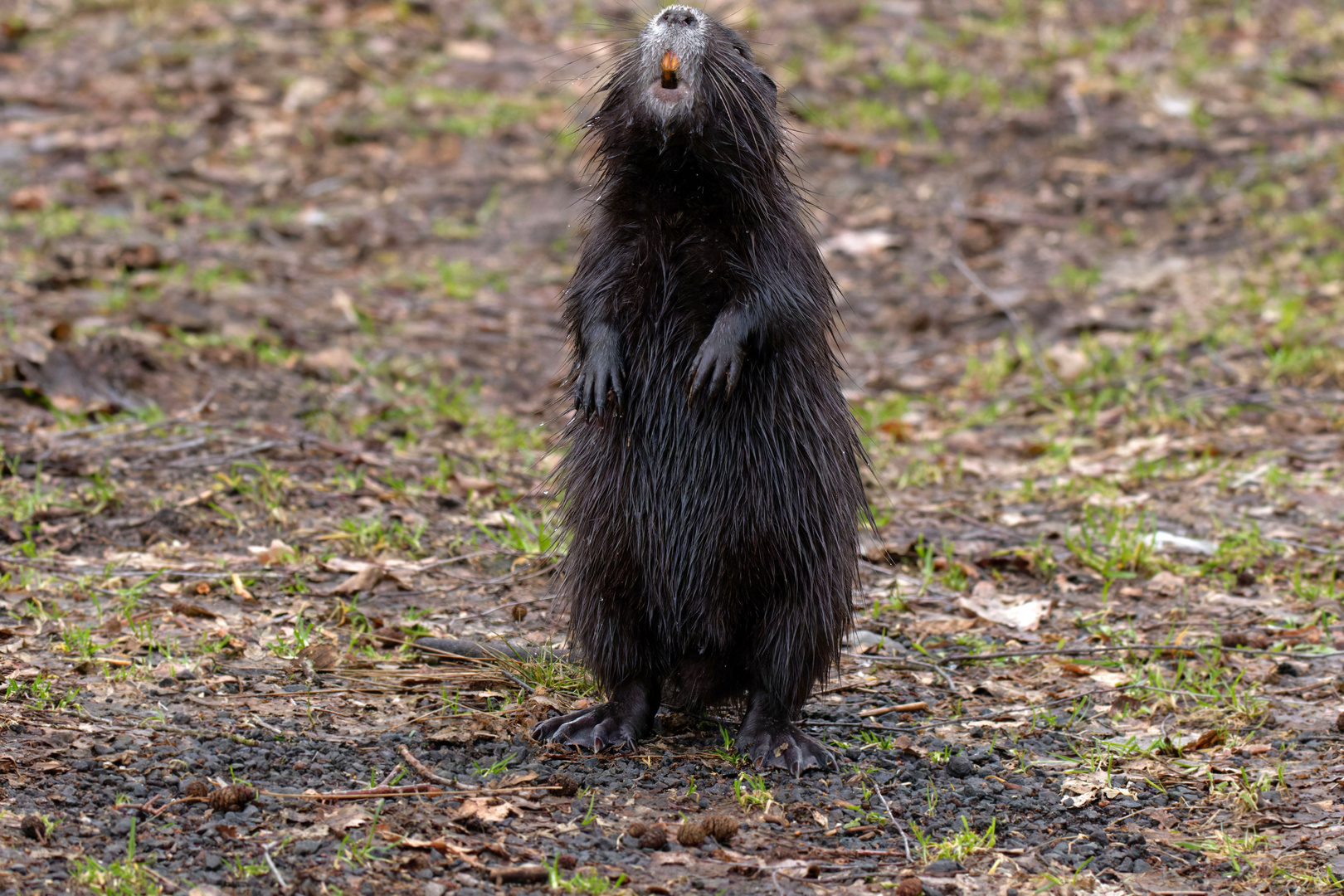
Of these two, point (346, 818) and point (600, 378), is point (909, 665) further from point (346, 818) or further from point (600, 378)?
point (346, 818)

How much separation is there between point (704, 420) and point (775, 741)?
0.87 metres

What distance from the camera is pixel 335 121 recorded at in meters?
9.76

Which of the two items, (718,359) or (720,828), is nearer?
(720,828)

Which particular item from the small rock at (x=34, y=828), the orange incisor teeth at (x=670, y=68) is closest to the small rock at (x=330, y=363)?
the orange incisor teeth at (x=670, y=68)

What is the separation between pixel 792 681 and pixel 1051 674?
1.15 m

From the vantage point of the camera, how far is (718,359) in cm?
338

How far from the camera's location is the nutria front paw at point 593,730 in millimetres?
3465

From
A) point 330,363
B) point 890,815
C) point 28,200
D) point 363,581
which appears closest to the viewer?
point 890,815

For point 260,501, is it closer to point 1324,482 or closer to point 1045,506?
point 1045,506

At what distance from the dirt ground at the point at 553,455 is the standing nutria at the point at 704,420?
29 cm

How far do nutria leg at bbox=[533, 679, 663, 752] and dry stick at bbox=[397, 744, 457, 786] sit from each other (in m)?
0.37

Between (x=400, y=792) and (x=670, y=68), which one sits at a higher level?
(x=670, y=68)

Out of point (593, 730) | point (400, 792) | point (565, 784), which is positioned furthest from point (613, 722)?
point (400, 792)

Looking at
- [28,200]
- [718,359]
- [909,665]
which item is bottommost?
[909,665]
